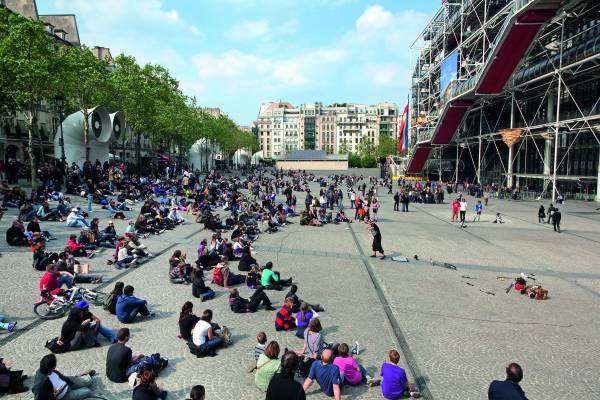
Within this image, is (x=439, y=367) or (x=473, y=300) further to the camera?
(x=473, y=300)

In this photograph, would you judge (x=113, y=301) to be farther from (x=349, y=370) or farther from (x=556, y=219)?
(x=556, y=219)

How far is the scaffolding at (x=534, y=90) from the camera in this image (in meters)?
34.1

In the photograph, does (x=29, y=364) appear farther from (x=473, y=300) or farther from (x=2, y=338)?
(x=473, y=300)

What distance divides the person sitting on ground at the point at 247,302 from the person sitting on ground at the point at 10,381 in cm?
419

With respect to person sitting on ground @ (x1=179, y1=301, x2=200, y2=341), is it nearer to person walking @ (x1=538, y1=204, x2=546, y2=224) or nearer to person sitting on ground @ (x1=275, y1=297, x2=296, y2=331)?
person sitting on ground @ (x1=275, y1=297, x2=296, y2=331)

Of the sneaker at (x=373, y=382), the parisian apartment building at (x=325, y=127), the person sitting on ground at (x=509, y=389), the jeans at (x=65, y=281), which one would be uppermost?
the parisian apartment building at (x=325, y=127)

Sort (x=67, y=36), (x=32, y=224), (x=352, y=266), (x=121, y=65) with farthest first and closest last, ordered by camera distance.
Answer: (x=67, y=36) → (x=121, y=65) → (x=32, y=224) → (x=352, y=266)

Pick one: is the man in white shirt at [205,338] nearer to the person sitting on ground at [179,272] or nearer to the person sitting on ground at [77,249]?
the person sitting on ground at [179,272]

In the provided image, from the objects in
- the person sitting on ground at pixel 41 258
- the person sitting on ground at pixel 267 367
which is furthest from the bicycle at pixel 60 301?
the person sitting on ground at pixel 267 367

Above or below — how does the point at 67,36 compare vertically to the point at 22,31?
above

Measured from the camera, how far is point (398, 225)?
23.4 m

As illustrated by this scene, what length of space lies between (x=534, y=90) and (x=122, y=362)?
4616 centimetres

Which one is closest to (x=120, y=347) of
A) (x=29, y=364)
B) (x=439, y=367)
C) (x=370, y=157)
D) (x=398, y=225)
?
(x=29, y=364)

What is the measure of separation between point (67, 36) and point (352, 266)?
200ft
